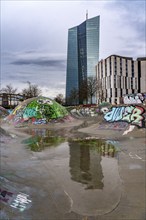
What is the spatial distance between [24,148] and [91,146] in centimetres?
433

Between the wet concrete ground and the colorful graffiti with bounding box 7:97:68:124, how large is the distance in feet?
64.4

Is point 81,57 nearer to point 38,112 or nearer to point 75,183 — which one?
point 38,112

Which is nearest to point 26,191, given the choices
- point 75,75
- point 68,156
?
point 68,156

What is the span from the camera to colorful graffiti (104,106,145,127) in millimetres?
24803

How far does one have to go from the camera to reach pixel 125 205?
7.84 metres

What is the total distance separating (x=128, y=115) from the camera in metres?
26.6

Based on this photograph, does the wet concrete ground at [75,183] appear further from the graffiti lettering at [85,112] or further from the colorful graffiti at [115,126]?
the graffiti lettering at [85,112]

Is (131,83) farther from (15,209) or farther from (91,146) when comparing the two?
(15,209)

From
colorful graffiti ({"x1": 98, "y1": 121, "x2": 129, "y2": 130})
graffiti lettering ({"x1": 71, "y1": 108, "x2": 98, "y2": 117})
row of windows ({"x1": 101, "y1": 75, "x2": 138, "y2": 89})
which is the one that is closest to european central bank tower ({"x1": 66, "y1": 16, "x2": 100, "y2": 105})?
row of windows ({"x1": 101, "y1": 75, "x2": 138, "y2": 89})

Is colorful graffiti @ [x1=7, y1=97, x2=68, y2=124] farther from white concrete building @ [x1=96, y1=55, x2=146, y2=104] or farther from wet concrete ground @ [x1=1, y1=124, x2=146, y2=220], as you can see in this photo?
white concrete building @ [x1=96, y1=55, x2=146, y2=104]

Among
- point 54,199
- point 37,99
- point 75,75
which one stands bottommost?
point 54,199

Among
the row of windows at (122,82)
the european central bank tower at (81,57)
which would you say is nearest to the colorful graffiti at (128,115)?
the row of windows at (122,82)

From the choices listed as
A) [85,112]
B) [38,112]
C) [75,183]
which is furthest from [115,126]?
[85,112]

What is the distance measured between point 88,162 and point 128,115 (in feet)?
49.4
